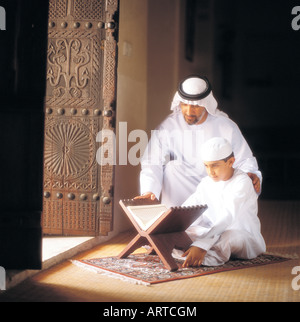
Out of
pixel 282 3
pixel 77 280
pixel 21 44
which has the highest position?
pixel 282 3

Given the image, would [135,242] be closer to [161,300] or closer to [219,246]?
[219,246]

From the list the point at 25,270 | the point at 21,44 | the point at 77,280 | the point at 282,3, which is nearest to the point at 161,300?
the point at 77,280

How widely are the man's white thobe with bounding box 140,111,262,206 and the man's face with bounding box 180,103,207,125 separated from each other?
67 mm

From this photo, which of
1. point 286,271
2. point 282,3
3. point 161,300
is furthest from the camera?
point 282,3

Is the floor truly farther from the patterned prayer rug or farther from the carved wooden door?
the carved wooden door

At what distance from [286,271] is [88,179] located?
1.78m

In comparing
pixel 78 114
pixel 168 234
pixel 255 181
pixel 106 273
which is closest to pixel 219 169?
pixel 255 181

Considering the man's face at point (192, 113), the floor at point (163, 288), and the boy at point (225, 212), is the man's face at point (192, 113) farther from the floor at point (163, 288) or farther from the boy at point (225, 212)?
the floor at point (163, 288)

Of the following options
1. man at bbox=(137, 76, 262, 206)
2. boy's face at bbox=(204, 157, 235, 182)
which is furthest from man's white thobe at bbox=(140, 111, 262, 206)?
boy's face at bbox=(204, 157, 235, 182)

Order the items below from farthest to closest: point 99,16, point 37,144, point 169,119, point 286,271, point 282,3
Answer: point 282,3
point 169,119
point 99,16
point 286,271
point 37,144

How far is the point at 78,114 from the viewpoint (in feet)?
15.9

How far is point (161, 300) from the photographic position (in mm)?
3150

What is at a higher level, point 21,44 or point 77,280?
point 21,44

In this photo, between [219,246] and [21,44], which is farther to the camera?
[219,246]
